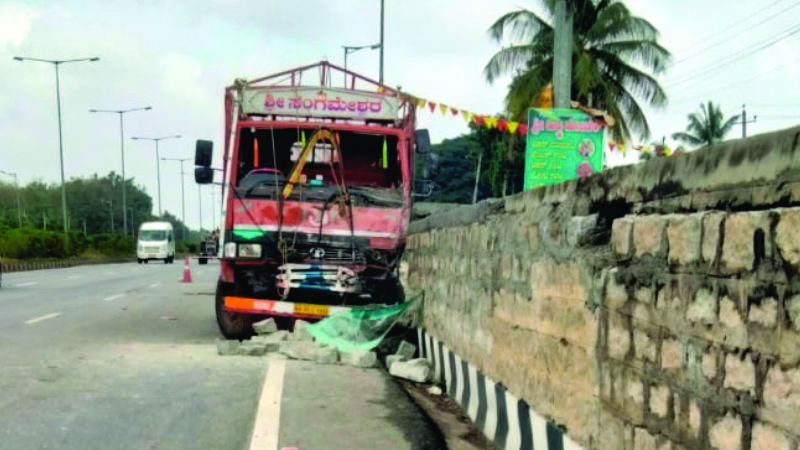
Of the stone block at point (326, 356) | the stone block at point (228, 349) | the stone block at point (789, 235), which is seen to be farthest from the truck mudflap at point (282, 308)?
the stone block at point (789, 235)

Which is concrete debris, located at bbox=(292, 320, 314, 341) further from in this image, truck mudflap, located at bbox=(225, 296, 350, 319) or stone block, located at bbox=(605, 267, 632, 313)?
stone block, located at bbox=(605, 267, 632, 313)

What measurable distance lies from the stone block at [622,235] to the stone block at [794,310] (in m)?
1.27

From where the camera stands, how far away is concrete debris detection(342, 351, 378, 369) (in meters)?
9.11

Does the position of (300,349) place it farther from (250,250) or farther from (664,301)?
(664,301)

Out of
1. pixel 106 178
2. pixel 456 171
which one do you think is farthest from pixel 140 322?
pixel 106 178

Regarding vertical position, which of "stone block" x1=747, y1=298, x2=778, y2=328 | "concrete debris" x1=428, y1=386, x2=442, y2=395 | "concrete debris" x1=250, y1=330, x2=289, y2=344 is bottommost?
"concrete debris" x1=428, y1=386, x2=442, y2=395

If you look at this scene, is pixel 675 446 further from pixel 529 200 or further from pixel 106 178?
pixel 106 178

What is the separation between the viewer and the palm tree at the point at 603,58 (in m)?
29.2

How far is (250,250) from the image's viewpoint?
10445 millimetres

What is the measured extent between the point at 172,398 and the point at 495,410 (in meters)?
2.81

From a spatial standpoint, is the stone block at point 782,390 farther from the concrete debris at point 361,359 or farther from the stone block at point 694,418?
the concrete debris at point 361,359

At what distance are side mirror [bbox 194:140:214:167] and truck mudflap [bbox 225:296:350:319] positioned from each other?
1819 mm

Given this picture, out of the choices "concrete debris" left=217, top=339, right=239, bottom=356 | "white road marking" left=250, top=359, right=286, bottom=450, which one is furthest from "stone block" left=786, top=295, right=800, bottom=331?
"concrete debris" left=217, top=339, right=239, bottom=356

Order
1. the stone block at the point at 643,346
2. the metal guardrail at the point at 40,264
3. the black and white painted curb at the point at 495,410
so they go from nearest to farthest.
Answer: the stone block at the point at 643,346
the black and white painted curb at the point at 495,410
the metal guardrail at the point at 40,264
